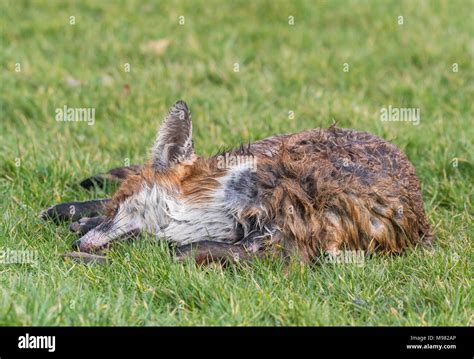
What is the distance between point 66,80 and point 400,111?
3.51 m

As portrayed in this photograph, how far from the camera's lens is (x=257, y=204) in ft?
18.0

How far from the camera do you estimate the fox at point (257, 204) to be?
17.9 feet

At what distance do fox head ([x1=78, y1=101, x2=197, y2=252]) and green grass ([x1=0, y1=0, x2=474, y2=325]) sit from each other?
0.51 feet

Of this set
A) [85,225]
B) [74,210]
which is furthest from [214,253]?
[74,210]

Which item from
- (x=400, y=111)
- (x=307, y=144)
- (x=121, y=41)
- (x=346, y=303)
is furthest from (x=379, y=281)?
(x=121, y=41)

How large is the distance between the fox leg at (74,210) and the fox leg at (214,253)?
3.74 ft

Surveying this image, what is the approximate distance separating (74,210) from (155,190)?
1038 millimetres

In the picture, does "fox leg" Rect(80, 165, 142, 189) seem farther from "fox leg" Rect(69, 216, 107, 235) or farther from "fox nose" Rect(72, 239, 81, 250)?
"fox nose" Rect(72, 239, 81, 250)

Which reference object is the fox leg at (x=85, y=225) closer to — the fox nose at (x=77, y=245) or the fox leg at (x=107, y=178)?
the fox nose at (x=77, y=245)

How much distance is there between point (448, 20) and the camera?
1143 centimetres

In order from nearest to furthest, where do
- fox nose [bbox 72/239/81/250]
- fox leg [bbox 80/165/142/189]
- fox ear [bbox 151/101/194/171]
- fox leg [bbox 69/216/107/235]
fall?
1. fox nose [bbox 72/239/81/250]
2. fox ear [bbox 151/101/194/171]
3. fox leg [bbox 69/216/107/235]
4. fox leg [bbox 80/165/142/189]

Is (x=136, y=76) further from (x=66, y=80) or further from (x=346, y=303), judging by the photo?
(x=346, y=303)

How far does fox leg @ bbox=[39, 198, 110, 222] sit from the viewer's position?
6328 millimetres

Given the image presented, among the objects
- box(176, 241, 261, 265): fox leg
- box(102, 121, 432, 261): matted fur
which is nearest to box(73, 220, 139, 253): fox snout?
box(102, 121, 432, 261): matted fur
